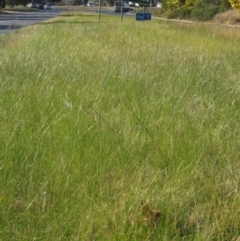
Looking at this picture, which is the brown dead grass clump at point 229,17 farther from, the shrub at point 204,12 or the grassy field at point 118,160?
the grassy field at point 118,160

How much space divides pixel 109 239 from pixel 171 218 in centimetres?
37

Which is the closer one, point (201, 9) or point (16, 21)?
point (16, 21)

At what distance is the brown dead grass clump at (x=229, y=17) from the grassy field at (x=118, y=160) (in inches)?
1409

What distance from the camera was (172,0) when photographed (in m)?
50.0

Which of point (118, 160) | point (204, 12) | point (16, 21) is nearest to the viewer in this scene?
point (118, 160)

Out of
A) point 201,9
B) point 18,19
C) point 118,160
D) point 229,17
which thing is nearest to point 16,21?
point 118,160

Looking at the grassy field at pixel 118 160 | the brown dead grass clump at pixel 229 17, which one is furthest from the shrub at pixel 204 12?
the grassy field at pixel 118 160

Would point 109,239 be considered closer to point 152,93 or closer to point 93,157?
point 93,157

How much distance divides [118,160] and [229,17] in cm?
3886

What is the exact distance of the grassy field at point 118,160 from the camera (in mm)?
2275

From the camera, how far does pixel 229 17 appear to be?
130 ft

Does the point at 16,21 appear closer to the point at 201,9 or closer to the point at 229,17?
the point at 229,17

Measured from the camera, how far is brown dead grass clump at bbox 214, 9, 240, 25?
38812 millimetres

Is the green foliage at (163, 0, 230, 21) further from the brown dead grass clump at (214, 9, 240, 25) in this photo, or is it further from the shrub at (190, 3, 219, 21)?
the brown dead grass clump at (214, 9, 240, 25)
